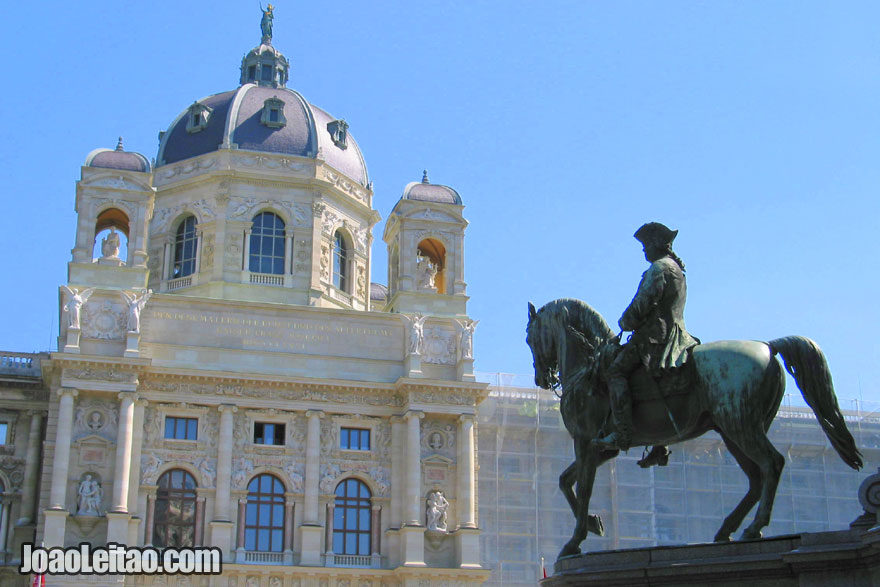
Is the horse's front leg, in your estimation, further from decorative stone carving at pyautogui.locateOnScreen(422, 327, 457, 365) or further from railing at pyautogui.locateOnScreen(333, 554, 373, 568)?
decorative stone carving at pyautogui.locateOnScreen(422, 327, 457, 365)

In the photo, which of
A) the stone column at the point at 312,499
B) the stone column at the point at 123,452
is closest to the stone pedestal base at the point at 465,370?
the stone column at the point at 312,499

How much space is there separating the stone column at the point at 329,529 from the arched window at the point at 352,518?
0.51 ft

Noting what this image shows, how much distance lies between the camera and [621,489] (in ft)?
152

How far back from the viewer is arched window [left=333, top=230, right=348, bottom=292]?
47.0 metres

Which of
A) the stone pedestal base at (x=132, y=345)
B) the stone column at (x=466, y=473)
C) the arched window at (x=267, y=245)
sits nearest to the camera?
the stone pedestal base at (x=132, y=345)

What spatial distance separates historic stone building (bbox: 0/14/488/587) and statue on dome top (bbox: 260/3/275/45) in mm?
10211

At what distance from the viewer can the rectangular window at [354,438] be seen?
1615 inches

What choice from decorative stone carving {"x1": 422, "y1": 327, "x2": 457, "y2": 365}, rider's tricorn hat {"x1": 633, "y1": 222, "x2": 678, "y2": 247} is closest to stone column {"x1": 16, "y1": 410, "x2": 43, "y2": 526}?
decorative stone carving {"x1": 422, "y1": 327, "x2": 457, "y2": 365}

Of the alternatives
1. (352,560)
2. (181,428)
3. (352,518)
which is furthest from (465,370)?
(181,428)

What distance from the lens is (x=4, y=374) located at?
42.8 meters

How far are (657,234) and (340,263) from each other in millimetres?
35708

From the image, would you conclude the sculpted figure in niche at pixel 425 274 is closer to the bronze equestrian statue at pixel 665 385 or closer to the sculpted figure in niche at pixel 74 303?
the sculpted figure in niche at pixel 74 303

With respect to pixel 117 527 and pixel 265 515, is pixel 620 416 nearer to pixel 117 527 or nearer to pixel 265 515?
pixel 117 527

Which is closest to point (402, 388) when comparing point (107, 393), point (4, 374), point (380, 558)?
point (380, 558)
